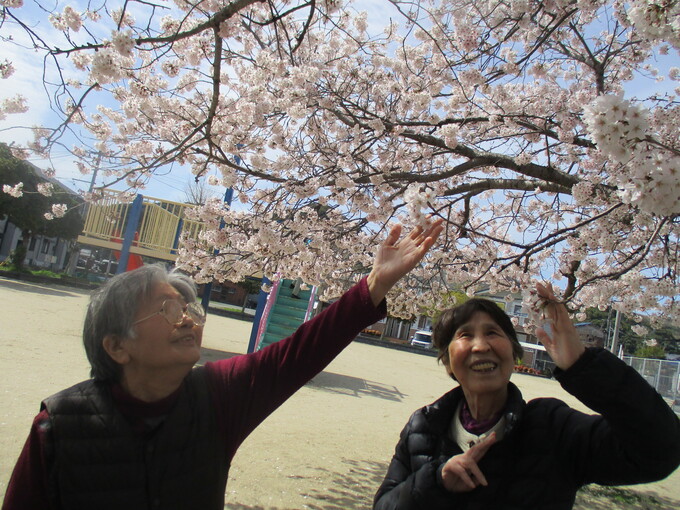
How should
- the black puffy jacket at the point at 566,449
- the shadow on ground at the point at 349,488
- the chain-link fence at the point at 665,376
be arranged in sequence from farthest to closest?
the chain-link fence at the point at 665,376 → the shadow on ground at the point at 349,488 → the black puffy jacket at the point at 566,449

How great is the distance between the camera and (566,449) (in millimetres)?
1276

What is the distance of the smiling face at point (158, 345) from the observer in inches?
52.0

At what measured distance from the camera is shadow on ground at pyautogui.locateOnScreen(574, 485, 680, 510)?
5.14 meters

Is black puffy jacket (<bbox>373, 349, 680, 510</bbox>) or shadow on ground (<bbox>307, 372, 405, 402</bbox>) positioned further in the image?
shadow on ground (<bbox>307, 372, 405, 402</bbox>)

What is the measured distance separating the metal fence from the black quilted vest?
15.7 meters

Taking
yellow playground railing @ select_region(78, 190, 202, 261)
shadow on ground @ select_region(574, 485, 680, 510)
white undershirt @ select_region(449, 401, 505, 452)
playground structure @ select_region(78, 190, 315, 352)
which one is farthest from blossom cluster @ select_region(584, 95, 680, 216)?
yellow playground railing @ select_region(78, 190, 202, 261)

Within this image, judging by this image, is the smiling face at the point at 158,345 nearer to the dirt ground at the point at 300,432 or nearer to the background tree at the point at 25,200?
the dirt ground at the point at 300,432

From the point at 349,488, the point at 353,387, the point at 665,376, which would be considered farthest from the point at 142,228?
the point at 665,376

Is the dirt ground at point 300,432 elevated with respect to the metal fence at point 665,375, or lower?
lower

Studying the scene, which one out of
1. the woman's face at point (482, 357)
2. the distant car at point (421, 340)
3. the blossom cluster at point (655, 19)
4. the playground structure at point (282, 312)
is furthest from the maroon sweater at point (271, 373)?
the distant car at point (421, 340)

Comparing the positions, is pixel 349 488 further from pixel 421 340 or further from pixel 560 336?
pixel 421 340

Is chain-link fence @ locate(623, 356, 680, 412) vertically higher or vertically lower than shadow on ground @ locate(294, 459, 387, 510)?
higher

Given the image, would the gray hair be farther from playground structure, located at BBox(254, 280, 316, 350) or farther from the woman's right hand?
playground structure, located at BBox(254, 280, 316, 350)

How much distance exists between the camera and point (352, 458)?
5352 mm
